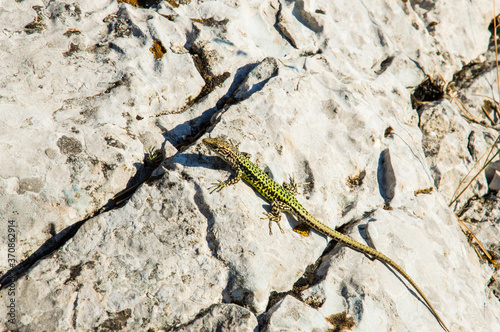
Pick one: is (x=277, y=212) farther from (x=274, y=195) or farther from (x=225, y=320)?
(x=225, y=320)

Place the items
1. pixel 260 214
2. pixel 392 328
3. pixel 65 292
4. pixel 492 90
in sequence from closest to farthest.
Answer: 1. pixel 65 292
2. pixel 392 328
3. pixel 260 214
4. pixel 492 90

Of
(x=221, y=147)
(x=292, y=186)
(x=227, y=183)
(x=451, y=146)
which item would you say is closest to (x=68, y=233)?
(x=227, y=183)

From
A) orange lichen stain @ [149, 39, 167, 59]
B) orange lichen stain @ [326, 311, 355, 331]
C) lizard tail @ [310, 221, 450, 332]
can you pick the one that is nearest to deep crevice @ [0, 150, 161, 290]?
orange lichen stain @ [149, 39, 167, 59]

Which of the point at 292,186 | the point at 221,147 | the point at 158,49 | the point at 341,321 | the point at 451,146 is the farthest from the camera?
the point at 451,146

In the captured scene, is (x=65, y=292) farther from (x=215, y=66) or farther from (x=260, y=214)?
(x=215, y=66)

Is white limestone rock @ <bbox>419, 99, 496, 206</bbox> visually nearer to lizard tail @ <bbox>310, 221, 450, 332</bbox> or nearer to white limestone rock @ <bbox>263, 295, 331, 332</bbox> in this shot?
lizard tail @ <bbox>310, 221, 450, 332</bbox>

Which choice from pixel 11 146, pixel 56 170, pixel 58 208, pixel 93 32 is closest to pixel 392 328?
pixel 58 208
